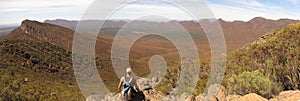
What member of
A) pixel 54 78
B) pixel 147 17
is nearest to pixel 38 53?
pixel 54 78

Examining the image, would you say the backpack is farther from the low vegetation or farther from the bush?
the bush

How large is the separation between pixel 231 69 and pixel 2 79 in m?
31.7

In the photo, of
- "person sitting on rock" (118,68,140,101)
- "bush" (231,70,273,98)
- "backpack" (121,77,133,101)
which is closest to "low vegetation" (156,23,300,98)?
"bush" (231,70,273,98)

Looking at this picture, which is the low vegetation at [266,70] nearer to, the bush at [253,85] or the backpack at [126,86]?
the bush at [253,85]

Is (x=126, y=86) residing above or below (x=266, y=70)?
above

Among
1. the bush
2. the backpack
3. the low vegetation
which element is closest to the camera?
the backpack

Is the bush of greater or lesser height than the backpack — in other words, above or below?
below

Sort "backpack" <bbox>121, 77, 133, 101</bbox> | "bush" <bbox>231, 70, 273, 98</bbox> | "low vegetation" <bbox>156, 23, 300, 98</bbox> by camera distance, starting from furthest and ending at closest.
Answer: "low vegetation" <bbox>156, 23, 300, 98</bbox> < "bush" <bbox>231, 70, 273, 98</bbox> < "backpack" <bbox>121, 77, 133, 101</bbox>

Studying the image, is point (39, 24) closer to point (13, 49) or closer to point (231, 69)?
point (13, 49)

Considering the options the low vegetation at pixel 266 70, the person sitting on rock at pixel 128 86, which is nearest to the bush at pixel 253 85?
the low vegetation at pixel 266 70

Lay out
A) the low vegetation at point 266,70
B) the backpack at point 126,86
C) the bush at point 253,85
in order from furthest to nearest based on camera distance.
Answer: the low vegetation at point 266,70 → the bush at point 253,85 → the backpack at point 126,86

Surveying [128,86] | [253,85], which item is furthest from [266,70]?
[128,86]

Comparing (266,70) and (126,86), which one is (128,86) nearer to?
(126,86)

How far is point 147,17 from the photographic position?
1411 centimetres
